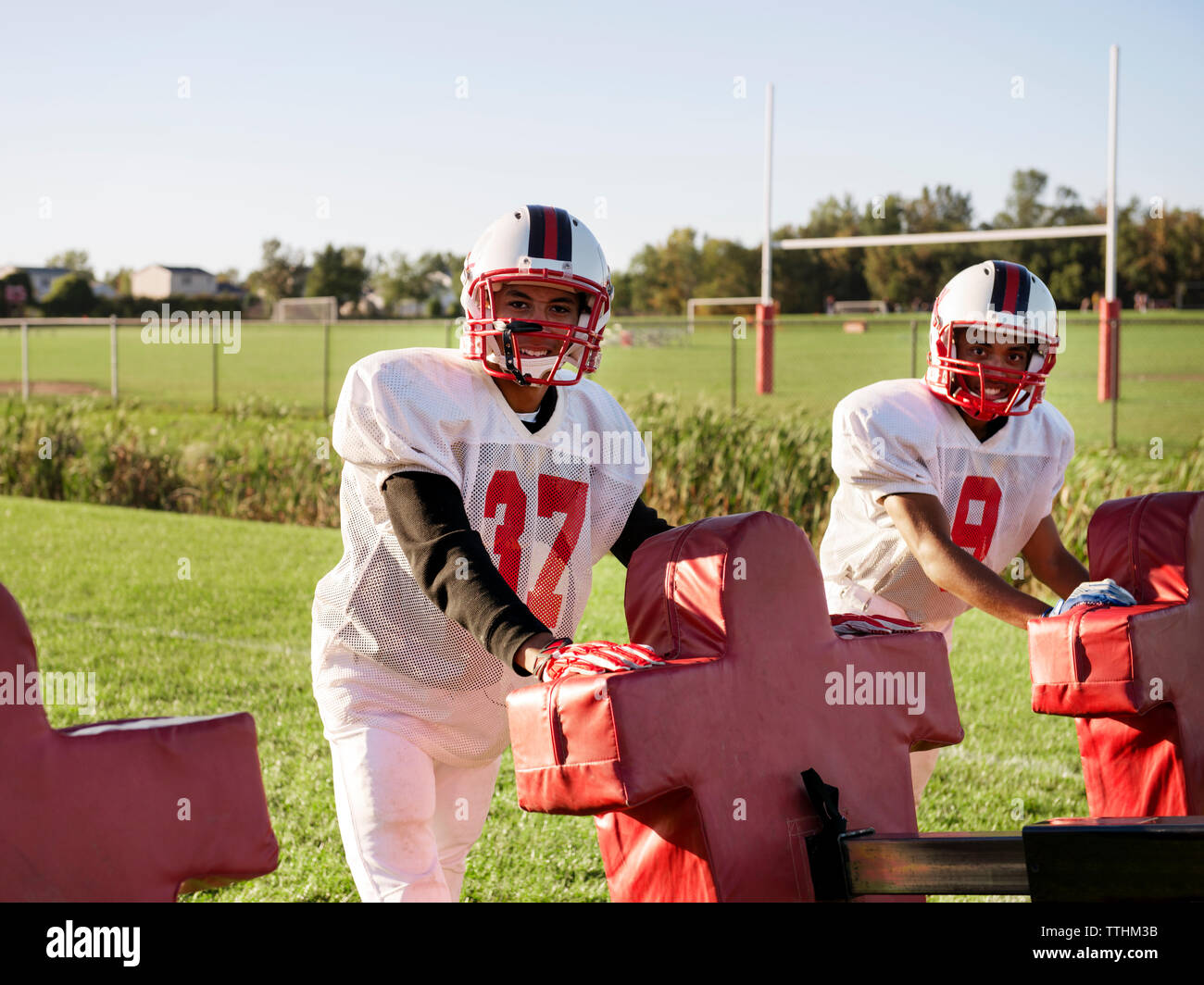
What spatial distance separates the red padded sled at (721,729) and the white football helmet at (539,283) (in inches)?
25.0

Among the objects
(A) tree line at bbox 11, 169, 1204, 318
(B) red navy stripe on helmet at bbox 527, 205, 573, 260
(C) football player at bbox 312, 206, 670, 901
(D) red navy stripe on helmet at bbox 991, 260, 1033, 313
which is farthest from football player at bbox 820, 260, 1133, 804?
(A) tree line at bbox 11, 169, 1204, 318

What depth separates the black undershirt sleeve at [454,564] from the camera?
2.03 metres

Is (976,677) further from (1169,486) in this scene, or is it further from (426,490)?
(426,490)

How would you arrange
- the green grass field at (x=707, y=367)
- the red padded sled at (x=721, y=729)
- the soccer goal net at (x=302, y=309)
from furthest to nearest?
1. the soccer goal net at (x=302, y=309)
2. the green grass field at (x=707, y=367)
3. the red padded sled at (x=721, y=729)

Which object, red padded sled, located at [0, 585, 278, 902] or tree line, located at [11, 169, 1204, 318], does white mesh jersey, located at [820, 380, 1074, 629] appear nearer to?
red padded sled, located at [0, 585, 278, 902]

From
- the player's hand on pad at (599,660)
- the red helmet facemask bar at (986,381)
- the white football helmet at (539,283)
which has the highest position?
the white football helmet at (539,283)

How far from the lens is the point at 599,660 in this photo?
1.71 meters

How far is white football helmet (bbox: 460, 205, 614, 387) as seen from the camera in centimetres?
244

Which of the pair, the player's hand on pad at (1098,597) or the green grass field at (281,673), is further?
the green grass field at (281,673)

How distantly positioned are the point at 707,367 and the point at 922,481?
33.5 m

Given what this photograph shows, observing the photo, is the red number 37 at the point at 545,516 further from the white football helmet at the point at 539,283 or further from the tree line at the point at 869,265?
the tree line at the point at 869,265

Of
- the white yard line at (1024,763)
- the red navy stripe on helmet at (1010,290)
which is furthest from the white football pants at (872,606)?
the white yard line at (1024,763)
